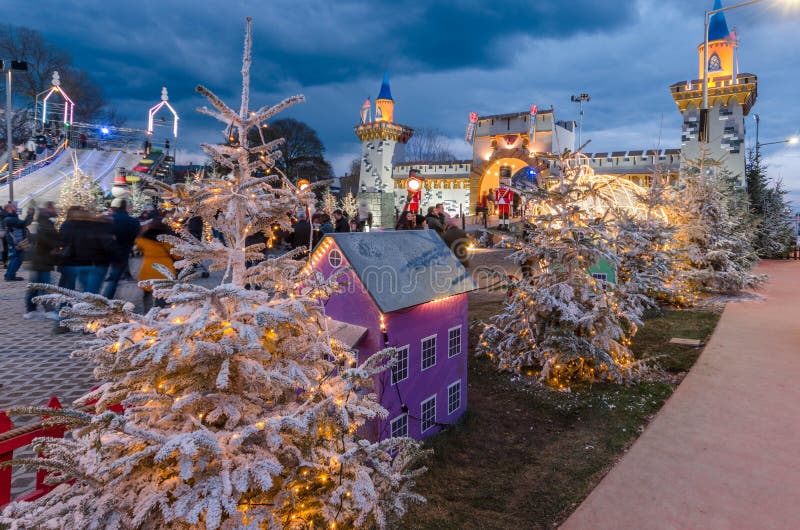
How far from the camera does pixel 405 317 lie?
198 inches

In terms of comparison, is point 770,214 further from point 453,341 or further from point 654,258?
point 453,341

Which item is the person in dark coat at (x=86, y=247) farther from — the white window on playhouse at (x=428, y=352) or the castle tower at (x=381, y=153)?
the castle tower at (x=381, y=153)

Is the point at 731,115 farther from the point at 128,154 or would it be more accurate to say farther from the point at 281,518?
the point at 128,154

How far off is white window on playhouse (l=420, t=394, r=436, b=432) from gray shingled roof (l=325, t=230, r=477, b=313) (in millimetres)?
1241

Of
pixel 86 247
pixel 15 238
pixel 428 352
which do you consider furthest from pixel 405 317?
pixel 15 238

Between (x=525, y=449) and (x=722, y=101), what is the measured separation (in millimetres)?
25524

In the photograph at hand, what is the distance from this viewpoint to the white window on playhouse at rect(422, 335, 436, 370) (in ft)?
17.7

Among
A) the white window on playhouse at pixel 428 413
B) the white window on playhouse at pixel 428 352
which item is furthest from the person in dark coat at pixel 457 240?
the white window on playhouse at pixel 428 413

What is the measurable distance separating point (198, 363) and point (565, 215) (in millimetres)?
6197

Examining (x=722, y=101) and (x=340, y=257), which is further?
(x=722, y=101)

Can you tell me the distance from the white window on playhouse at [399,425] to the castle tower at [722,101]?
24.2 m

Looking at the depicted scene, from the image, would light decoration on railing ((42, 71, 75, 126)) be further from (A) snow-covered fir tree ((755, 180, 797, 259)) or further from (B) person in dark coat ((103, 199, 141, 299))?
(A) snow-covered fir tree ((755, 180, 797, 259))

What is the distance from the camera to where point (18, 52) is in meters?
45.7

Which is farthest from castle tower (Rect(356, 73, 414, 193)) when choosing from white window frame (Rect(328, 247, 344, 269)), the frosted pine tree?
the frosted pine tree
